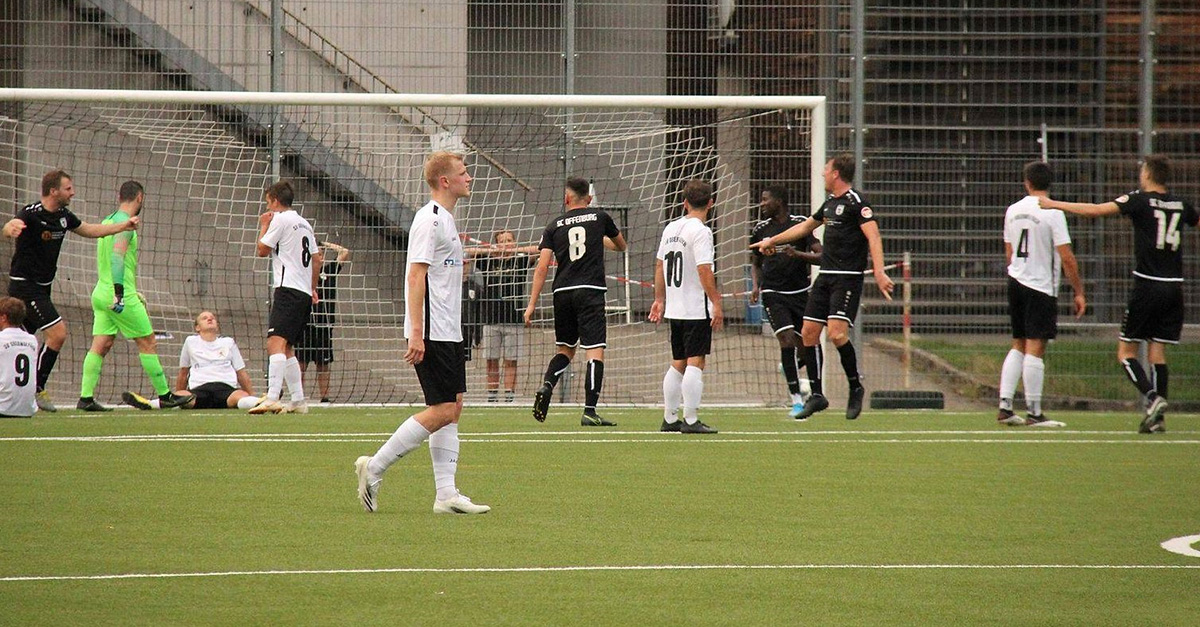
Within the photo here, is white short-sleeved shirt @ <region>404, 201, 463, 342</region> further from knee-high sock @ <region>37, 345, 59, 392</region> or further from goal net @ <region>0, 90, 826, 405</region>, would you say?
goal net @ <region>0, 90, 826, 405</region>

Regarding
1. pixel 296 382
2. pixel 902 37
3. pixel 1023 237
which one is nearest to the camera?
pixel 1023 237

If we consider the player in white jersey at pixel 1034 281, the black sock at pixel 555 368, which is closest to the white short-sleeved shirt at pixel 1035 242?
the player in white jersey at pixel 1034 281

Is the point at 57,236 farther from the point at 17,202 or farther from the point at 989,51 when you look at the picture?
the point at 989,51

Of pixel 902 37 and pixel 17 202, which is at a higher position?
pixel 902 37

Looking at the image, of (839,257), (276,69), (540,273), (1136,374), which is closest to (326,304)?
(276,69)

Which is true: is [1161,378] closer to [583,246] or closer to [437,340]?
[583,246]

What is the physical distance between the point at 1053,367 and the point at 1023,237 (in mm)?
Result: 4109

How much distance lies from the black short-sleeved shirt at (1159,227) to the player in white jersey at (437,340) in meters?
6.66

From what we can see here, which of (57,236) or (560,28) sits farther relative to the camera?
A: (560,28)

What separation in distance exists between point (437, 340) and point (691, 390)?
4.97 m

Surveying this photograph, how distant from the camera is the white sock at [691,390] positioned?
11.6 metres

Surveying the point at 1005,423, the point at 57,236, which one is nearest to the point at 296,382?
the point at 57,236

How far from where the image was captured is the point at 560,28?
51.2 feet

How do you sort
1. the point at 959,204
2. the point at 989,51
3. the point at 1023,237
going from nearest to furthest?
the point at 1023,237, the point at 959,204, the point at 989,51
